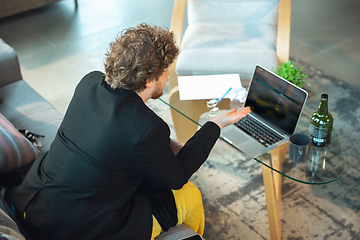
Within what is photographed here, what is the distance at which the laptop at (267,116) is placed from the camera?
5.37ft

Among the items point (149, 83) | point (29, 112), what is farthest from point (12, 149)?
point (149, 83)

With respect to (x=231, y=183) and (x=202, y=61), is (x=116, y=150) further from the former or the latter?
(x=202, y=61)

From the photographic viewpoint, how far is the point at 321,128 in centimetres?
166

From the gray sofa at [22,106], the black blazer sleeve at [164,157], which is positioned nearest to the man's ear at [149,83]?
the black blazer sleeve at [164,157]

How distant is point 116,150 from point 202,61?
130cm

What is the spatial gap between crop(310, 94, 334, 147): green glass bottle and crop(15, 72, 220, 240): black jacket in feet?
2.11

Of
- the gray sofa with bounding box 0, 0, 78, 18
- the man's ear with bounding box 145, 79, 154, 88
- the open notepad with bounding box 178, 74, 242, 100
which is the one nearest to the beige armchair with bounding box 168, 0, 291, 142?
the open notepad with bounding box 178, 74, 242, 100

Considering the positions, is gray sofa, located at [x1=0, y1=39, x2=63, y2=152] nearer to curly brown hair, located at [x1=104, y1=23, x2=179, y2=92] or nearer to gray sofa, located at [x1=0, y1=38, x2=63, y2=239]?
gray sofa, located at [x1=0, y1=38, x2=63, y2=239]

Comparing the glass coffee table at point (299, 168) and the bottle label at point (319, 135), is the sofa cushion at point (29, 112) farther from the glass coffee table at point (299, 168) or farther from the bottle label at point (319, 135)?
the bottle label at point (319, 135)

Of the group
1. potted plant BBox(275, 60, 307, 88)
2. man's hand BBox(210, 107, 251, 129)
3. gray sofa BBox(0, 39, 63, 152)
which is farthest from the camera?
gray sofa BBox(0, 39, 63, 152)

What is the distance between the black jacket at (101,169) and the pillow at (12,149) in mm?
274

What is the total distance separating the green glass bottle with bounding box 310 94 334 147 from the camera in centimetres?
165

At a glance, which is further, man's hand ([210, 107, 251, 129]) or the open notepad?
the open notepad

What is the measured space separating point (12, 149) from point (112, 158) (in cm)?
63
